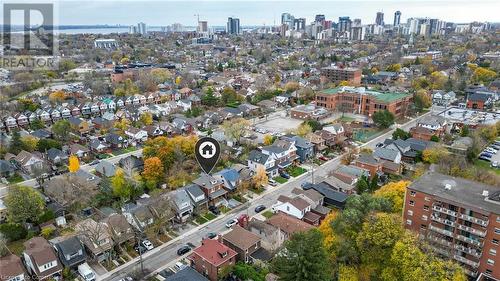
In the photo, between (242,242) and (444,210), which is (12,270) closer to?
(242,242)

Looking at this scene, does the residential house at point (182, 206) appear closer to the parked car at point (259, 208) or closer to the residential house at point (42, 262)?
the parked car at point (259, 208)

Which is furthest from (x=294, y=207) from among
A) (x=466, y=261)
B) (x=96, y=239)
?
(x=96, y=239)

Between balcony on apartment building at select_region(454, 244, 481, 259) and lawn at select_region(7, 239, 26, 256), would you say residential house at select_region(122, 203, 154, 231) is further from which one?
balcony on apartment building at select_region(454, 244, 481, 259)

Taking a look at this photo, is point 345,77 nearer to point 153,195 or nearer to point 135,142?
point 135,142

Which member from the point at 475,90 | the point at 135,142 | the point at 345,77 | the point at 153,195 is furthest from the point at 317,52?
the point at 153,195

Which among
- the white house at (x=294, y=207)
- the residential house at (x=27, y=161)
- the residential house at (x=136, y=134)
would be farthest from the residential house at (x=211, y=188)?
the residential house at (x=136, y=134)
